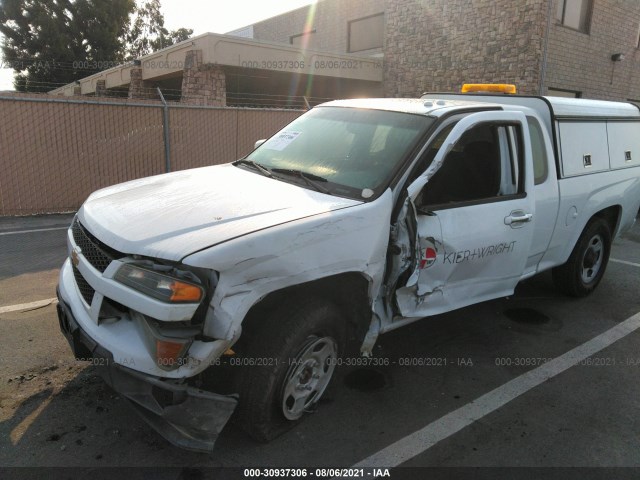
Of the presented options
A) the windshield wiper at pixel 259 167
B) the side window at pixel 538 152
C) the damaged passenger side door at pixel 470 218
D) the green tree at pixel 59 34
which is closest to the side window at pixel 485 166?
the damaged passenger side door at pixel 470 218

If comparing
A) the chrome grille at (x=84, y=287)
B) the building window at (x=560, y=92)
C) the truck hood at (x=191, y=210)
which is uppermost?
the building window at (x=560, y=92)

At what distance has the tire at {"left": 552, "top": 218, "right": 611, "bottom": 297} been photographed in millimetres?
4867

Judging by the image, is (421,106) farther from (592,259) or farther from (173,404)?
(592,259)

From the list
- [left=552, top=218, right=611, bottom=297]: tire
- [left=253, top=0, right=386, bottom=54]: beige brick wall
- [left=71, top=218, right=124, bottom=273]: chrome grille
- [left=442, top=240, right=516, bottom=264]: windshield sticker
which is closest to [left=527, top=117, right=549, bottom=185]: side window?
[left=442, top=240, right=516, bottom=264]: windshield sticker

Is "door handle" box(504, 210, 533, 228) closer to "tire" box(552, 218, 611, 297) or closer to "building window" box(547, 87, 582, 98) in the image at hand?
"tire" box(552, 218, 611, 297)

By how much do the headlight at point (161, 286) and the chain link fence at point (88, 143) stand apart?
7.53 m

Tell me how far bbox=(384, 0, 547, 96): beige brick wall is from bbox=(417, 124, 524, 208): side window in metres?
12.6

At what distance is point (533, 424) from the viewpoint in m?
3.03

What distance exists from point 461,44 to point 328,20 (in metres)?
8.49

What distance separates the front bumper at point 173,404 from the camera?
7.34 feet

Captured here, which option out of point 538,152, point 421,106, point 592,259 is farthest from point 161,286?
point 592,259

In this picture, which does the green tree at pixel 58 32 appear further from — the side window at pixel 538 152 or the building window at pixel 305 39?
the side window at pixel 538 152

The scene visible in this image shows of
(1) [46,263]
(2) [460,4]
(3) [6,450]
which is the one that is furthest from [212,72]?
(3) [6,450]

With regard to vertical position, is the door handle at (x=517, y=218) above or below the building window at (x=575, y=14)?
below
